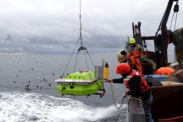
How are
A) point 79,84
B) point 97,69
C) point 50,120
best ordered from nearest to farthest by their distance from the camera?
1. point 79,84
2. point 97,69
3. point 50,120

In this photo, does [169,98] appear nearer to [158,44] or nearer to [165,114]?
[165,114]

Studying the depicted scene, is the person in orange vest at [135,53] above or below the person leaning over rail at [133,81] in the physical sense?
above

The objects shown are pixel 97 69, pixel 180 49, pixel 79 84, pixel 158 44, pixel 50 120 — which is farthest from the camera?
pixel 50 120

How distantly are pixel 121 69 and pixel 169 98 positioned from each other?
2.34 metres

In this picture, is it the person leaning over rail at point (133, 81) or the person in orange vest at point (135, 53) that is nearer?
the person leaning over rail at point (133, 81)

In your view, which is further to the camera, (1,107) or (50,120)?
(1,107)

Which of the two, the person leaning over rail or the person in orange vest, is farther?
the person in orange vest

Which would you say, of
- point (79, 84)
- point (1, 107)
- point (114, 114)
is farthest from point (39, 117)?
point (79, 84)

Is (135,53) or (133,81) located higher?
(135,53)

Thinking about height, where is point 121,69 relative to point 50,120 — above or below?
above

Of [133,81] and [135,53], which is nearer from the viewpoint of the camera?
[133,81]

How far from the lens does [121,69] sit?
13.5 ft

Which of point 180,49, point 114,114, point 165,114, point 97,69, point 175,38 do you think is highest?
point 175,38

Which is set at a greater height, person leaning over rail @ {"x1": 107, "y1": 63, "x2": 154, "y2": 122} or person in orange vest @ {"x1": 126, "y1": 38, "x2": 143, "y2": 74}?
person in orange vest @ {"x1": 126, "y1": 38, "x2": 143, "y2": 74}
